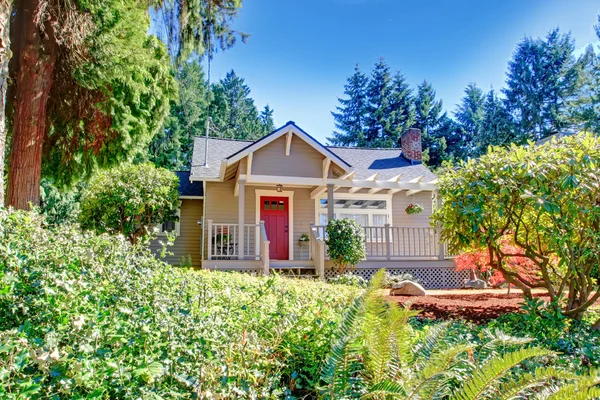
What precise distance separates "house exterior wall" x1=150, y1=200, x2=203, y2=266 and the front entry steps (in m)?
3.99

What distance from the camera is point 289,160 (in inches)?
430

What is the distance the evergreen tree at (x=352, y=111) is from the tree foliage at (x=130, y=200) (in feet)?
76.6

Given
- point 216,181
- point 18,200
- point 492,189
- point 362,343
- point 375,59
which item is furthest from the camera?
point 375,59

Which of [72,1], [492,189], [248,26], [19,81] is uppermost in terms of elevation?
[248,26]

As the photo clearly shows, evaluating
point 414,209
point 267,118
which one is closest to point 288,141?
point 414,209

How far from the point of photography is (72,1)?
21.2 ft

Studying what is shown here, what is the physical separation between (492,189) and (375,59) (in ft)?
108

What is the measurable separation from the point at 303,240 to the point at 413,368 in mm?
10349

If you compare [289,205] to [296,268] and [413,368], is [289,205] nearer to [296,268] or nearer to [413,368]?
[296,268]

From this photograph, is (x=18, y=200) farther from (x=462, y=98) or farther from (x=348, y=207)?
(x=462, y=98)

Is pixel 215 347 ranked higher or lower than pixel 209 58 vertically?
lower

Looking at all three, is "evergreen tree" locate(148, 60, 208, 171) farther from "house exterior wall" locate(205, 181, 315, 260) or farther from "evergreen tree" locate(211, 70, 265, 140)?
"house exterior wall" locate(205, 181, 315, 260)

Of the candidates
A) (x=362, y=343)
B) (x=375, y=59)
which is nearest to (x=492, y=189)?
(x=362, y=343)

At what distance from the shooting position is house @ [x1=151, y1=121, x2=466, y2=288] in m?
10.5
